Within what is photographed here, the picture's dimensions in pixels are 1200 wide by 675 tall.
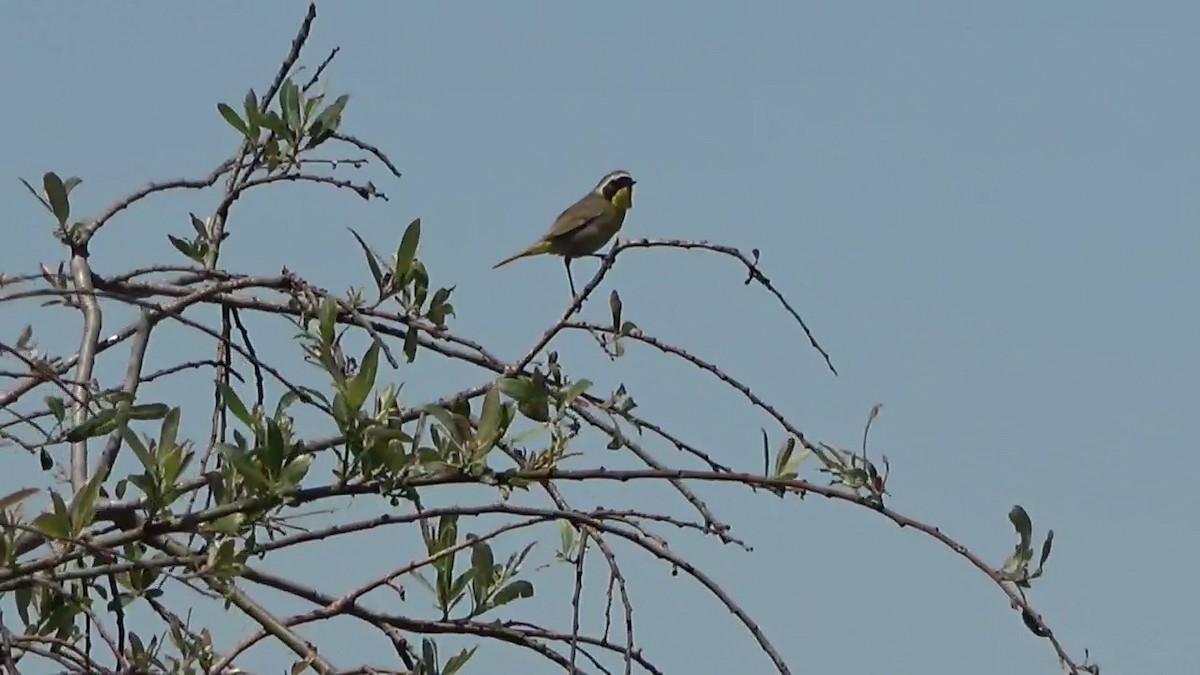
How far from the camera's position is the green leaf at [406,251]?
3.09 metres

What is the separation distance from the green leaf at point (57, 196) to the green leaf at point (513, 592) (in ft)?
4.45

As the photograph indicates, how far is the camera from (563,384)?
3.05m

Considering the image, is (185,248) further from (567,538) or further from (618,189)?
(618,189)

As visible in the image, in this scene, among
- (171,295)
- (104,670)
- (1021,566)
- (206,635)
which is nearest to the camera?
(104,670)

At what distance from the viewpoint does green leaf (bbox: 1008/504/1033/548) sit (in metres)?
2.89

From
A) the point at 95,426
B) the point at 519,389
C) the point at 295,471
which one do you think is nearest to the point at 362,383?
the point at 295,471

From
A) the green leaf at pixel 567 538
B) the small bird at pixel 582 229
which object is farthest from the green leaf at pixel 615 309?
the small bird at pixel 582 229

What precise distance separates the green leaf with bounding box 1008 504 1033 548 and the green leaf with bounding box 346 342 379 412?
1.05 m

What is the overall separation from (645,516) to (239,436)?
65 centimetres

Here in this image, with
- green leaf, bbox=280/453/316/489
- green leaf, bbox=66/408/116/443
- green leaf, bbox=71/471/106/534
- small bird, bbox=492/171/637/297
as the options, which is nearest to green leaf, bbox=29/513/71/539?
green leaf, bbox=71/471/106/534

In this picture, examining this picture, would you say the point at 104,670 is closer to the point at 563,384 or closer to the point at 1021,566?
the point at 563,384

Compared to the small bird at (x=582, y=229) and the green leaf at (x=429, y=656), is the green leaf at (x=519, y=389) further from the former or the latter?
the small bird at (x=582, y=229)

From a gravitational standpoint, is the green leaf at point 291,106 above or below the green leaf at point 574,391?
above

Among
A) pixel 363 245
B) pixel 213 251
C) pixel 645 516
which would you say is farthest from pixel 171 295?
pixel 645 516
